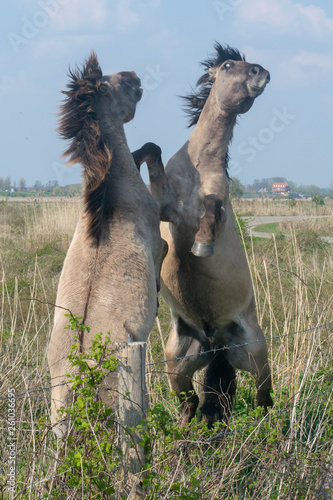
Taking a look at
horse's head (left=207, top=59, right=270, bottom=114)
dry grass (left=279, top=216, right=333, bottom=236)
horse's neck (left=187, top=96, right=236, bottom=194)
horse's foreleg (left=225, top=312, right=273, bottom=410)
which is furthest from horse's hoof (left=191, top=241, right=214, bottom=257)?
dry grass (left=279, top=216, right=333, bottom=236)

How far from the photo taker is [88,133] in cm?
352

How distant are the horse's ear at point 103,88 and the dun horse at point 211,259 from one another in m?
0.71

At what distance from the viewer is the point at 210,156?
464 cm

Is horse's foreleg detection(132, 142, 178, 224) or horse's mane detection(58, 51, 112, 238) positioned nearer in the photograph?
horse's mane detection(58, 51, 112, 238)

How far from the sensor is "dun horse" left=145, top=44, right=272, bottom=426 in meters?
4.36

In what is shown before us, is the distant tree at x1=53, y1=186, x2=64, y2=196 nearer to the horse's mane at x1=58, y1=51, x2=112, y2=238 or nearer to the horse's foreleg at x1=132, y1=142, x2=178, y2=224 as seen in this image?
the horse's foreleg at x1=132, y1=142, x2=178, y2=224

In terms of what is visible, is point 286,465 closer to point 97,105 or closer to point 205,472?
point 205,472

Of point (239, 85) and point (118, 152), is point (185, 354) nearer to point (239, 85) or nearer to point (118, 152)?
point (118, 152)

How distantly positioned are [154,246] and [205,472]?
1.43 m

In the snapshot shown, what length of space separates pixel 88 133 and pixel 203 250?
121 centimetres

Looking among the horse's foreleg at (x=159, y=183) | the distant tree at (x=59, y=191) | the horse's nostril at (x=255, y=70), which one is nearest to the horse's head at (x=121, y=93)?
the horse's foreleg at (x=159, y=183)

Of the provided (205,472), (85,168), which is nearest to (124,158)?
(85,168)

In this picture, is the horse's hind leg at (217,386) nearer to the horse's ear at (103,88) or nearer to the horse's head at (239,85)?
the horse's head at (239,85)

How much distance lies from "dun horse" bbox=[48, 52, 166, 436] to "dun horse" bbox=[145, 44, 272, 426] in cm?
56
